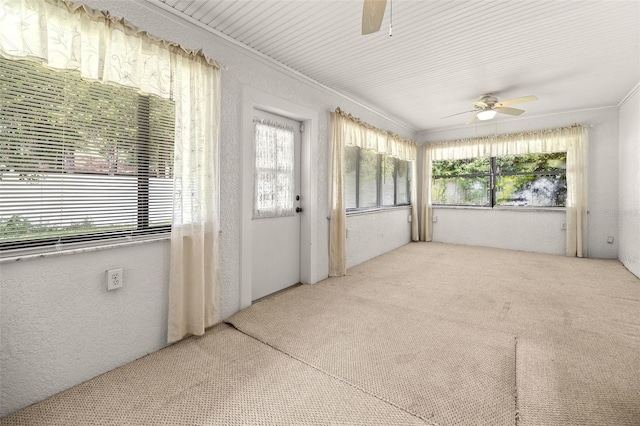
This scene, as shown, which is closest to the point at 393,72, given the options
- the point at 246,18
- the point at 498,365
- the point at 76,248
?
the point at 246,18

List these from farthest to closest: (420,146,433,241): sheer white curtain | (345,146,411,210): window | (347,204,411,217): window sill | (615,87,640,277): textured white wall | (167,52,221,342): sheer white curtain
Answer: (420,146,433,241): sheer white curtain < (345,146,411,210): window < (347,204,411,217): window sill < (615,87,640,277): textured white wall < (167,52,221,342): sheer white curtain

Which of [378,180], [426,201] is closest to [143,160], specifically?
[378,180]

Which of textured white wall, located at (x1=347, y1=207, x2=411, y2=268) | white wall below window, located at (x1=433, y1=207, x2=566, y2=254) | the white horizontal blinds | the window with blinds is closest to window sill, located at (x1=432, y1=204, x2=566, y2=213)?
white wall below window, located at (x1=433, y1=207, x2=566, y2=254)

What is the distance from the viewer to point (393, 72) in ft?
11.2

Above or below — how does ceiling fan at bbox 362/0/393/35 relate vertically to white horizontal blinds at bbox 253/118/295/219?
above

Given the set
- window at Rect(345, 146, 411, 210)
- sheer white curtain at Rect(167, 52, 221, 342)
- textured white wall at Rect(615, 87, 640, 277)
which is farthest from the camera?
window at Rect(345, 146, 411, 210)

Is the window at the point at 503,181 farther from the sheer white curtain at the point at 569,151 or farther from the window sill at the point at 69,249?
the window sill at the point at 69,249

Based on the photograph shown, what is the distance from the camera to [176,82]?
213cm

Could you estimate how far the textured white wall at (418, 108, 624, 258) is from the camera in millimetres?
4848

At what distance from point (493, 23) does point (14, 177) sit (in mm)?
3385

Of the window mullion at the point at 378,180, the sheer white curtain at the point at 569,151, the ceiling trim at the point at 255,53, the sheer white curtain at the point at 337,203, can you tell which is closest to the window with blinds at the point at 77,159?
the ceiling trim at the point at 255,53

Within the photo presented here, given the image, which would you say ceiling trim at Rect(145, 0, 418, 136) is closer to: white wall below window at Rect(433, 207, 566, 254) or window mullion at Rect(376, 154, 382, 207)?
window mullion at Rect(376, 154, 382, 207)

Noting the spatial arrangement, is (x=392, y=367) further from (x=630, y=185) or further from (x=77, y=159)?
(x=630, y=185)

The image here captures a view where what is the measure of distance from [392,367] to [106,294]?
1864 millimetres
